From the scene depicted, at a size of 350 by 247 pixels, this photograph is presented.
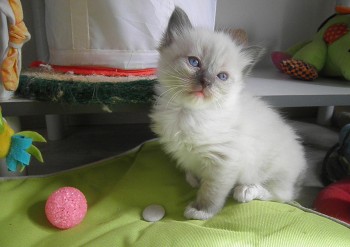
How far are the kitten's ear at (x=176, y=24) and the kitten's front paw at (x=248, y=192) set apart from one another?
0.48 m

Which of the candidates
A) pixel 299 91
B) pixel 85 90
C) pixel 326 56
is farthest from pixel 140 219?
pixel 326 56

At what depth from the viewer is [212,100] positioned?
2.60 ft

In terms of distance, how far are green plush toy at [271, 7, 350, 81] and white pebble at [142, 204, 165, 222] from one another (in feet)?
2.81

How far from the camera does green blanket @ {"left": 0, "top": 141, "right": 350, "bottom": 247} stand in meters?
0.74

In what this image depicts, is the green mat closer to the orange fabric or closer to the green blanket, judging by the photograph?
the orange fabric

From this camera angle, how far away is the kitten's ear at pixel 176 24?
2.80ft

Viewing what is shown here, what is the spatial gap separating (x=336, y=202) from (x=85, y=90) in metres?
0.87

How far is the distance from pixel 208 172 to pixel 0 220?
0.59 meters

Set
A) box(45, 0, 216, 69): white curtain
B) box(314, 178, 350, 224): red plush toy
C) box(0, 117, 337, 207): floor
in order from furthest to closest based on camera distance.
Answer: box(0, 117, 337, 207): floor, box(45, 0, 216, 69): white curtain, box(314, 178, 350, 224): red plush toy

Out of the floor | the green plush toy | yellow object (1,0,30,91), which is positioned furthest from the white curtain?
the green plush toy

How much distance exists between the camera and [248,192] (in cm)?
88

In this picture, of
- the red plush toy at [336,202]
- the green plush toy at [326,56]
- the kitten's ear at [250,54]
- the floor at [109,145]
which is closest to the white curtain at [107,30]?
the kitten's ear at [250,54]

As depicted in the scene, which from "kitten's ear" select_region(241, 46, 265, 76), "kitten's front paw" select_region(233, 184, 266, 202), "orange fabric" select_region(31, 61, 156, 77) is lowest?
"kitten's front paw" select_region(233, 184, 266, 202)

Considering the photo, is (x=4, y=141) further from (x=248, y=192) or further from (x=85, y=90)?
(x=248, y=192)
